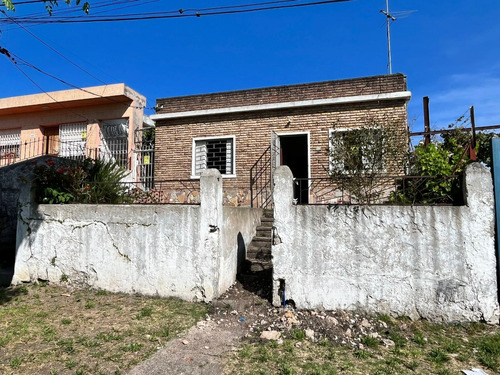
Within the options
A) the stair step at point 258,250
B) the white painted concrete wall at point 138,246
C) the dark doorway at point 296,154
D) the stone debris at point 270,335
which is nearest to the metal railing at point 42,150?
the dark doorway at point 296,154

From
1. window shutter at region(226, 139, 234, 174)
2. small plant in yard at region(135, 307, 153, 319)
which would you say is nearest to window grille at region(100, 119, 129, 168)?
window shutter at region(226, 139, 234, 174)

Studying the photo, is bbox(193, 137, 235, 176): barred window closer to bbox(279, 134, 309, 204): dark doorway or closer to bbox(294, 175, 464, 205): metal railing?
bbox(279, 134, 309, 204): dark doorway

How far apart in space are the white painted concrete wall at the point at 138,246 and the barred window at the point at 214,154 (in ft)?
13.9

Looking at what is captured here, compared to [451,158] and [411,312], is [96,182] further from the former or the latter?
[451,158]

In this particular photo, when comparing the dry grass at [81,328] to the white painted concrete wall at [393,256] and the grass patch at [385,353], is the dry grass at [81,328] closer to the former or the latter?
the grass patch at [385,353]

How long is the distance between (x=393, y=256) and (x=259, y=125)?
639 cm

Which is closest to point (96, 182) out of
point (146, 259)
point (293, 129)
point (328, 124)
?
point (146, 259)

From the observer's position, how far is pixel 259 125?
984 cm

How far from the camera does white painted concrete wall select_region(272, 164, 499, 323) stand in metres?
4.19

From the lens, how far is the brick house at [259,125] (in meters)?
8.85

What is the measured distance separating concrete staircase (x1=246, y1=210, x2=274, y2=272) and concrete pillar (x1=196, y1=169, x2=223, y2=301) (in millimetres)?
1202

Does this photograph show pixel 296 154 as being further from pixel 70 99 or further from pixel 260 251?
pixel 70 99

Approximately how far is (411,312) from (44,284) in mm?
6332

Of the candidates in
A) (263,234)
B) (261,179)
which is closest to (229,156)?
(261,179)
